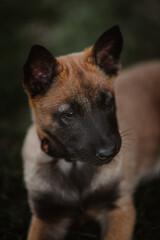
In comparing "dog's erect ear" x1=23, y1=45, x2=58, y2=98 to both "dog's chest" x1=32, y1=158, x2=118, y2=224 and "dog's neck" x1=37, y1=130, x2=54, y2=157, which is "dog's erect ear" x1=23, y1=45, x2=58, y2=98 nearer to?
"dog's neck" x1=37, y1=130, x2=54, y2=157

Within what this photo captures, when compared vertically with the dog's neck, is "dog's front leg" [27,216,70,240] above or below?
below

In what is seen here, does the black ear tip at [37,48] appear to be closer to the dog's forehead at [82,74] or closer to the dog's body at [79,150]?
the dog's body at [79,150]

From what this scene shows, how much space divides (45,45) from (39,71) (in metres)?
4.89

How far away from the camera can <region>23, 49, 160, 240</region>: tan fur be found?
298 cm

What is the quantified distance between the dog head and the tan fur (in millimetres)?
12

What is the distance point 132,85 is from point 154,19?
480 centimetres

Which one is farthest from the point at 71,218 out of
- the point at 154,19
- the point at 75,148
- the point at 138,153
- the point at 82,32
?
the point at 154,19

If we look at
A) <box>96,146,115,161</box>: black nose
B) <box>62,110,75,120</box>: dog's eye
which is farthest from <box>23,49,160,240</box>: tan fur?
<box>96,146,115,161</box>: black nose

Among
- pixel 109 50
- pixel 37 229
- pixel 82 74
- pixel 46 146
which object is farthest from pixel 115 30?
pixel 37 229

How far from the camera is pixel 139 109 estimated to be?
4391mm

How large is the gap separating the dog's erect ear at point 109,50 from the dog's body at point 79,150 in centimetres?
1

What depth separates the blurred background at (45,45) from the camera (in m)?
3.78

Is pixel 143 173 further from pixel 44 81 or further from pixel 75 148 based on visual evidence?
pixel 44 81

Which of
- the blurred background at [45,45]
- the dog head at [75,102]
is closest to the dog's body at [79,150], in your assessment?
the dog head at [75,102]
